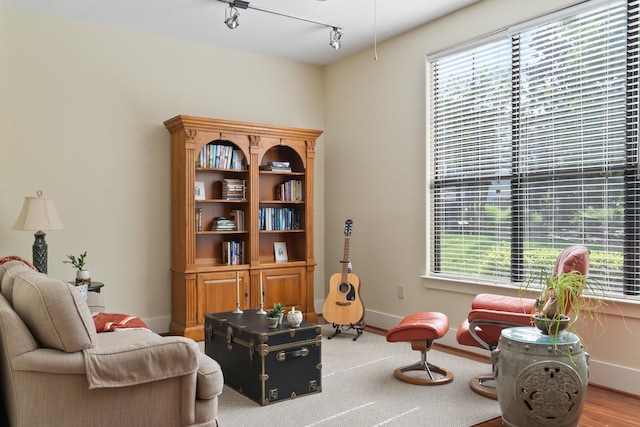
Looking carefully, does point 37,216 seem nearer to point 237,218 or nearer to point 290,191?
point 237,218

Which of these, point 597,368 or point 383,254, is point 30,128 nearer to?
point 383,254

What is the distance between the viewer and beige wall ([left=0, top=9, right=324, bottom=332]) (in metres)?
4.59

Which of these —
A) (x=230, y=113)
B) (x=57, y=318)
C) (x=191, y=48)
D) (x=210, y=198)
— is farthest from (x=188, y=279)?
(x=57, y=318)

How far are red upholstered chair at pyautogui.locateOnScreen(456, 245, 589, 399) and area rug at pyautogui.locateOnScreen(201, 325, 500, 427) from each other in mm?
138

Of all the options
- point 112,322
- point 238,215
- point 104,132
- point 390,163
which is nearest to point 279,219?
point 238,215

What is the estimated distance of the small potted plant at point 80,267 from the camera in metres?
4.41

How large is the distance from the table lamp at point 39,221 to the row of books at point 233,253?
5.28 ft

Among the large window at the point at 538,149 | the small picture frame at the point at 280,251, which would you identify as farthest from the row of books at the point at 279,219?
the large window at the point at 538,149

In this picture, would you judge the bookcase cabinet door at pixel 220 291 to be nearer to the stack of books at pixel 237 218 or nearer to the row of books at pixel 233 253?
the row of books at pixel 233 253

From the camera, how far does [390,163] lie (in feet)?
17.7

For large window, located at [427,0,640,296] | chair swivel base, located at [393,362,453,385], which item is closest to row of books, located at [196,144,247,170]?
large window, located at [427,0,640,296]

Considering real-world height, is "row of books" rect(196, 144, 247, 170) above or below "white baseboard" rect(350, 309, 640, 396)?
above

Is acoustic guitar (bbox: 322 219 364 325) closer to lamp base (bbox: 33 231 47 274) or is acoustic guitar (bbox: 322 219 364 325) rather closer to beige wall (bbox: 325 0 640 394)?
beige wall (bbox: 325 0 640 394)

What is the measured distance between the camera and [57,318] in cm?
226
